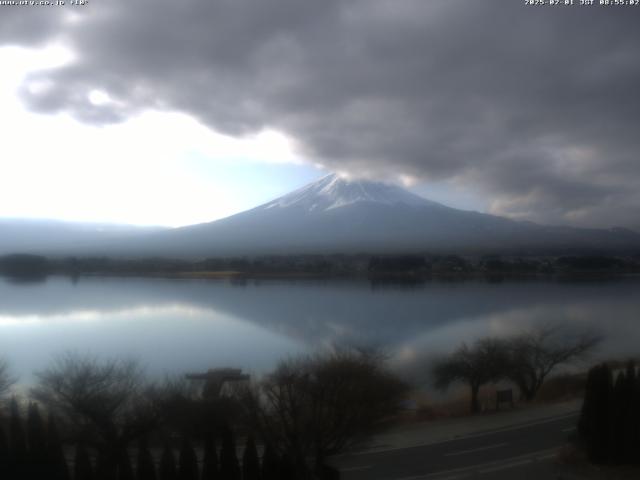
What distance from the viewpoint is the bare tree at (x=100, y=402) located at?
16.9ft

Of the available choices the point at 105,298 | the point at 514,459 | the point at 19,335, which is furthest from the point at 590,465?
the point at 105,298

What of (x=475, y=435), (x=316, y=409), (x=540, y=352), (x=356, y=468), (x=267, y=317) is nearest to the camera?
(x=316, y=409)

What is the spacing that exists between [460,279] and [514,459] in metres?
12.6

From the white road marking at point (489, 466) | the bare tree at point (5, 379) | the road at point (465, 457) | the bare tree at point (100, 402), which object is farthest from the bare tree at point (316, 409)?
the bare tree at point (5, 379)

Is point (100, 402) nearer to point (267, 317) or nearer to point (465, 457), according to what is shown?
point (465, 457)

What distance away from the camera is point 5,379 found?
6906 mm

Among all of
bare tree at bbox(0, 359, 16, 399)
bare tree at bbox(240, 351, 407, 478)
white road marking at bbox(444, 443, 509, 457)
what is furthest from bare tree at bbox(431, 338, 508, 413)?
bare tree at bbox(0, 359, 16, 399)

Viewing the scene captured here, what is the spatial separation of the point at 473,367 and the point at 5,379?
7315 millimetres

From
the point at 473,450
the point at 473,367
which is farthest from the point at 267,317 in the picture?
the point at 473,450

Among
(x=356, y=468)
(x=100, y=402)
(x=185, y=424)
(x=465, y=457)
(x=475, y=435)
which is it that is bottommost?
(x=475, y=435)

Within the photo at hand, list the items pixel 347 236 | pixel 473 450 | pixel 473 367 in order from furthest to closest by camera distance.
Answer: pixel 347 236 < pixel 473 367 < pixel 473 450

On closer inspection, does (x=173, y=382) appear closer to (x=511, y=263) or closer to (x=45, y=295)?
(x=45, y=295)

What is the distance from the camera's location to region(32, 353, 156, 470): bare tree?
203 inches

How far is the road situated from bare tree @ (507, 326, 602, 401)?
95.3 inches
